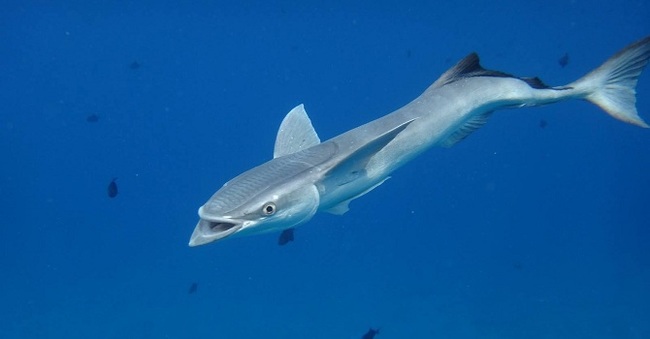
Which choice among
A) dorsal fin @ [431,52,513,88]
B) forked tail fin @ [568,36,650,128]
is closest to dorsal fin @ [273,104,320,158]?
dorsal fin @ [431,52,513,88]

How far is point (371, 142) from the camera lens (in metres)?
2.95

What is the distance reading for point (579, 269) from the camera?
58.0 feet

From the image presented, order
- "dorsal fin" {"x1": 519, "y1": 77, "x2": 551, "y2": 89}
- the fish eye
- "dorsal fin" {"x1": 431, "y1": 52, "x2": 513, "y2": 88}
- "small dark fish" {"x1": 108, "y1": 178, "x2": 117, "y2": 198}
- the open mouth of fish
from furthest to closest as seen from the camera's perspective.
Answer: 1. "small dark fish" {"x1": 108, "y1": 178, "x2": 117, "y2": 198}
2. "dorsal fin" {"x1": 519, "y1": 77, "x2": 551, "y2": 89}
3. "dorsal fin" {"x1": 431, "y1": 52, "x2": 513, "y2": 88}
4. the fish eye
5. the open mouth of fish

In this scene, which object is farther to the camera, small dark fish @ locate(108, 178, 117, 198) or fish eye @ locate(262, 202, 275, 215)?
small dark fish @ locate(108, 178, 117, 198)

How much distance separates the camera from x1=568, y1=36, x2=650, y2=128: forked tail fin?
414 centimetres

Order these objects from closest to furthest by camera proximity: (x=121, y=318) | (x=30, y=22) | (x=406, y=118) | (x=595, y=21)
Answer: (x=406, y=118)
(x=121, y=318)
(x=30, y=22)
(x=595, y=21)

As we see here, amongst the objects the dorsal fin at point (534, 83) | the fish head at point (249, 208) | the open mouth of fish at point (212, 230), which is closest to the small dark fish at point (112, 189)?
the fish head at point (249, 208)

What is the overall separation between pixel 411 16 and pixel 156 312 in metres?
13.6

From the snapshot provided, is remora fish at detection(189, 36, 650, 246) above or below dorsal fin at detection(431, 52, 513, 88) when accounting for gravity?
below

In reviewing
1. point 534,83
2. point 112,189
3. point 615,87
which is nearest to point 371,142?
point 534,83

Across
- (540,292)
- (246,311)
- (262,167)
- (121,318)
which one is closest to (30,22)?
(121,318)

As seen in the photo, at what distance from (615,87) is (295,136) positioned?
2776mm

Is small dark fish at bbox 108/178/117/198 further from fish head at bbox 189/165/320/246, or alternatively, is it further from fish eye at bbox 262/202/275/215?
fish eye at bbox 262/202/275/215

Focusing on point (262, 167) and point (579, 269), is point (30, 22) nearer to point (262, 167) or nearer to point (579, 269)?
point (262, 167)
